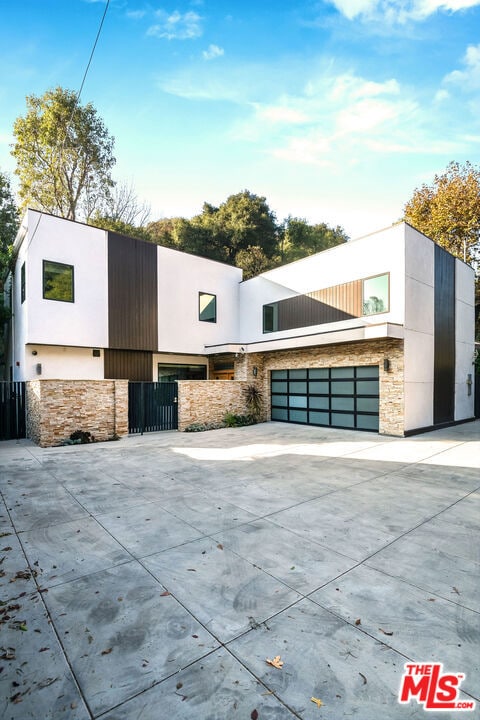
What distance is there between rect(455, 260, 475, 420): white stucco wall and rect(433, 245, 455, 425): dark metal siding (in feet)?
1.40

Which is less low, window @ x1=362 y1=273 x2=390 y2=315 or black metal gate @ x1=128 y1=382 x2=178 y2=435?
window @ x1=362 y1=273 x2=390 y2=315

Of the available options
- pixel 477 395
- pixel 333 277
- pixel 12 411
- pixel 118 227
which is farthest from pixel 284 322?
pixel 118 227

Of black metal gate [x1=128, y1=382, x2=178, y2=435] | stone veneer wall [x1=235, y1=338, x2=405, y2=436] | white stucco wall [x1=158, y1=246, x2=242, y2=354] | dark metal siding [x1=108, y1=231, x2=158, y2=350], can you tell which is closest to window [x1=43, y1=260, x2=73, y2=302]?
dark metal siding [x1=108, y1=231, x2=158, y2=350]

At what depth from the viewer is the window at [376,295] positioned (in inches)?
397

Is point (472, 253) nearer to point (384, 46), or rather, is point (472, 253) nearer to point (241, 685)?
point (384, 46)

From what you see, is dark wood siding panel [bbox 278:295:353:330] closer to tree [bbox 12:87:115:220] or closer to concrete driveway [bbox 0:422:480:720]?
concrete driveway [bbox 0:422:480:720]

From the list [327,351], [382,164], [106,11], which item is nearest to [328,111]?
[382,164]

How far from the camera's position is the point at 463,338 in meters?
13.1

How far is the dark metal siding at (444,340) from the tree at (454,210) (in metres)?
6.61

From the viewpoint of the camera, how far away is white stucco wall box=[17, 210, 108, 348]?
33.7ft

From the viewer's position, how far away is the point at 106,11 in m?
4.59

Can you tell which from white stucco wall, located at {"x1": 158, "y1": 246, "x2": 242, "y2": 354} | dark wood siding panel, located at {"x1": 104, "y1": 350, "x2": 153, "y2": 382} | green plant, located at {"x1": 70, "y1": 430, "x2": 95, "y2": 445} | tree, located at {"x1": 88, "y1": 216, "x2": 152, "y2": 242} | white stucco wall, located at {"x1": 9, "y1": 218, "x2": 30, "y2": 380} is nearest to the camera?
green plant, located at {"x1": 70, "y1": 430, "x2": 95, "y2": 445}

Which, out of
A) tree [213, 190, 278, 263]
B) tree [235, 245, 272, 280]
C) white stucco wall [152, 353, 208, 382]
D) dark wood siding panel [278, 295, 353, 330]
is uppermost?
tree [213, 190, 278, 263]

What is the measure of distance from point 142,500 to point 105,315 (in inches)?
336
